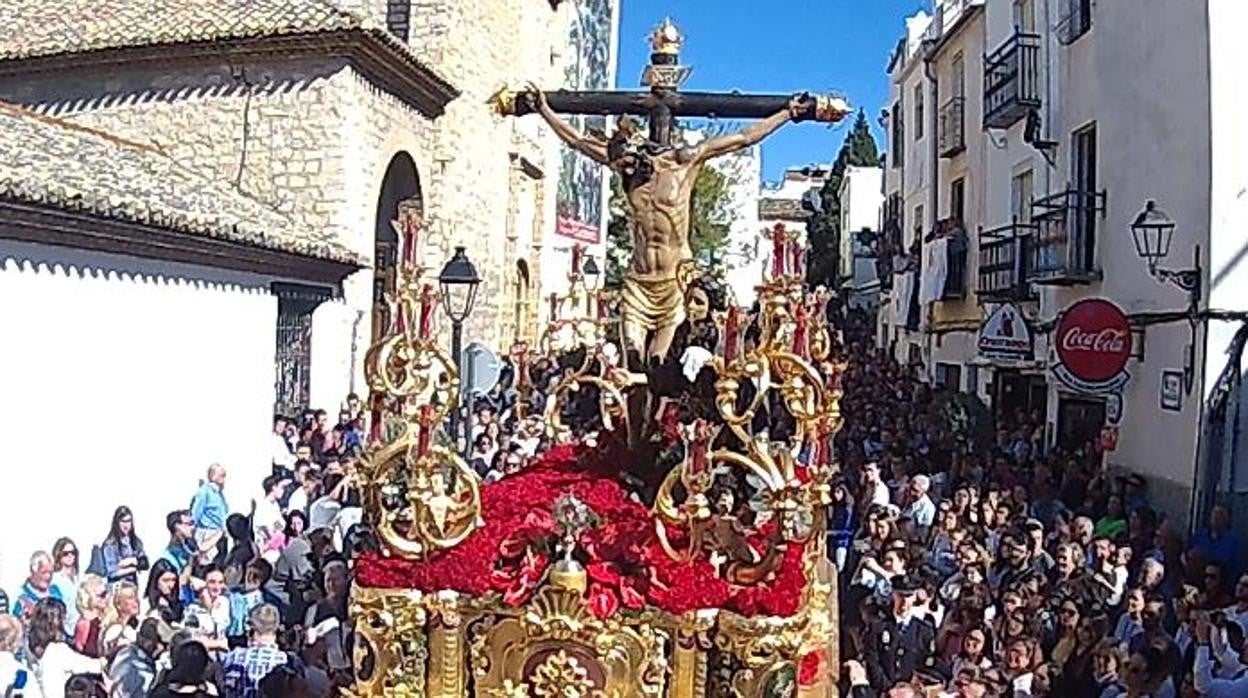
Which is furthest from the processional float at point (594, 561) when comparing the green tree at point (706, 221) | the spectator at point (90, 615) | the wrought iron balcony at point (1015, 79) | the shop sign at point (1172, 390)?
the green tree at point (706, 221)

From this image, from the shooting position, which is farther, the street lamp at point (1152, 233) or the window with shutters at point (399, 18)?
the window with shutters at point (399, 18)

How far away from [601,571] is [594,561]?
86 mm

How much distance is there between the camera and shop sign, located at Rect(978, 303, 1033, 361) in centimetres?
1694

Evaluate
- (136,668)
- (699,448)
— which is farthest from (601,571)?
(136,668)

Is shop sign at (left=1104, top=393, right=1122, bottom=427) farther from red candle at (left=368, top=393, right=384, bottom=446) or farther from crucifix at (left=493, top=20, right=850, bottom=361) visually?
red candle at (left=368, top=393, right=384, bottom=446)

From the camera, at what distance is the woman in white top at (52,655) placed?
7016 millimetres

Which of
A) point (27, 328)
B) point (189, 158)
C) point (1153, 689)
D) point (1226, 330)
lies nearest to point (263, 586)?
point (27, 328)

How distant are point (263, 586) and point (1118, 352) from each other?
7.82m

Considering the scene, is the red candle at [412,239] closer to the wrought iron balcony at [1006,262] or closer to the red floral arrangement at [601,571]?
the red floral arrangement at [601,571]

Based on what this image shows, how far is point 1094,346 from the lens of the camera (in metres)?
13.1

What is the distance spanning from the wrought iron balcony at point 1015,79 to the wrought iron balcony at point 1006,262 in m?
1.32

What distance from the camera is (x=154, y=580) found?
859 cm

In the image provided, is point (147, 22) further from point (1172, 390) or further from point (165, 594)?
point (1172, 390)

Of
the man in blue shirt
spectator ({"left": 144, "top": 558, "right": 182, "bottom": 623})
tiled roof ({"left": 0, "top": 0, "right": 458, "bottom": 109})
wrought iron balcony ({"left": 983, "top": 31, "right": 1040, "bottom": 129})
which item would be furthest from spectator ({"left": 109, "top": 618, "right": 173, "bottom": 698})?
wrought iron balcony ({"left": 983, "top": 31, "right": 1040, "bottom": 129})
